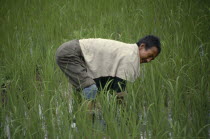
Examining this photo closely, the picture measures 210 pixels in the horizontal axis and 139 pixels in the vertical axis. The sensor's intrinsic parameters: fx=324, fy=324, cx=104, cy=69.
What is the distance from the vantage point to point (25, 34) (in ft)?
15.8

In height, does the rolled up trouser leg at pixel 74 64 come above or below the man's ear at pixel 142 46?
below

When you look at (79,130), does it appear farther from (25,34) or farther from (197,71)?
(25,34)

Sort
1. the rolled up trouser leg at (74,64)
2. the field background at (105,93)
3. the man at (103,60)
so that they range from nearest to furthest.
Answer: the field background at (105,93), the man at (103,60), the rolled up trouser leg at (74,64)

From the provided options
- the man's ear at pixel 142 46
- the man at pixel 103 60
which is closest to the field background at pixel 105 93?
the man at pixel 103 60

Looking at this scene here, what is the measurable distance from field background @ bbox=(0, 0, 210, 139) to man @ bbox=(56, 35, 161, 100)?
0.49 ft

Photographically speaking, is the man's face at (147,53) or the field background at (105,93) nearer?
the field background at (105,93)

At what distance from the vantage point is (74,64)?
2803 millimetres

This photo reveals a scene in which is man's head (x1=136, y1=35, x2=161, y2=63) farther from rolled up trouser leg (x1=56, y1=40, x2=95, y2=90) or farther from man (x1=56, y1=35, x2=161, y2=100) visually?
rolled up trouser leg (x1=56, y1=40, x2=95, y2=90)

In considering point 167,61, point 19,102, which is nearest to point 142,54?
point 167,61

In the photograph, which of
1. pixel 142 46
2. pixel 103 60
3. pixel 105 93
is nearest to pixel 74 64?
pixel 103 60

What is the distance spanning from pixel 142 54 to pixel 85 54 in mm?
501

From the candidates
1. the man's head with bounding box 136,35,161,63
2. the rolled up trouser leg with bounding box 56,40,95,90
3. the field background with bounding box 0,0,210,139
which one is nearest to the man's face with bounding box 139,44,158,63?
the man's head with bounding box 136,35,161,63

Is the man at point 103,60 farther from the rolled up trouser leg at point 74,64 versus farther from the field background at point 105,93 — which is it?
the field background at point 105,93

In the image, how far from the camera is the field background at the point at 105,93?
93.1 inches
